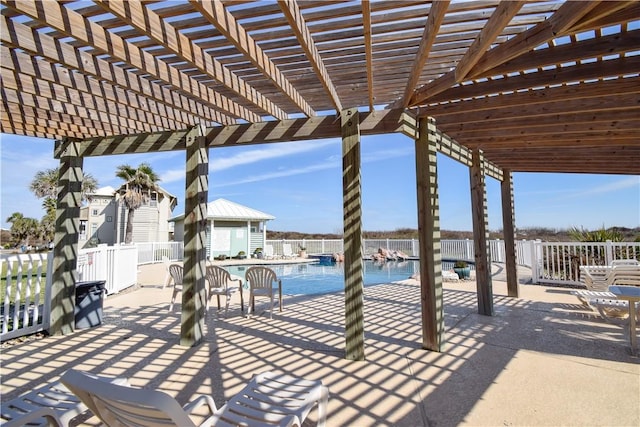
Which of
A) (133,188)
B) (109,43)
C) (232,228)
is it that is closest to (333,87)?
(109,43)

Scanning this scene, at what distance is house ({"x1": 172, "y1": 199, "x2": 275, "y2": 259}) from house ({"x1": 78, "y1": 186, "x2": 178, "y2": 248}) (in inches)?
145

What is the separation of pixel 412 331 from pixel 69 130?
18.4ft

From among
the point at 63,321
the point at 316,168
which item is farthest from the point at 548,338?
the point at 316,168

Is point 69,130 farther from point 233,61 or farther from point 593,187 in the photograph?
point 593,187

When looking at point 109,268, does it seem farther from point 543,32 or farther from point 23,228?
point 23,228

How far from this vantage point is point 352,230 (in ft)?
11.7

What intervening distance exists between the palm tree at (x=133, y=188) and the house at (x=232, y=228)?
102 inches

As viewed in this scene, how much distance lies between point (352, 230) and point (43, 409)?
9.14 feet

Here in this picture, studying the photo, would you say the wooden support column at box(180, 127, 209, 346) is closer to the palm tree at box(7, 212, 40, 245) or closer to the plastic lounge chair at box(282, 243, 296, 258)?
the plastic lounge chair at box(282, 243, 296, 258)

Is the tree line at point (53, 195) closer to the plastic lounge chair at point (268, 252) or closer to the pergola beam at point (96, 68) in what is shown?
the plastic lounge chair at point (268, 252)

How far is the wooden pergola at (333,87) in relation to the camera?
209cm

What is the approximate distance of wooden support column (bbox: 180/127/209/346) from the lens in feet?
13.0

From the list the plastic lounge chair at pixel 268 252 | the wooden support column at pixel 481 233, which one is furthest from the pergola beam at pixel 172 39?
the plastic lounge chair at pixel 268 252

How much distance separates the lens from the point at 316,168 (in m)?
28.3
